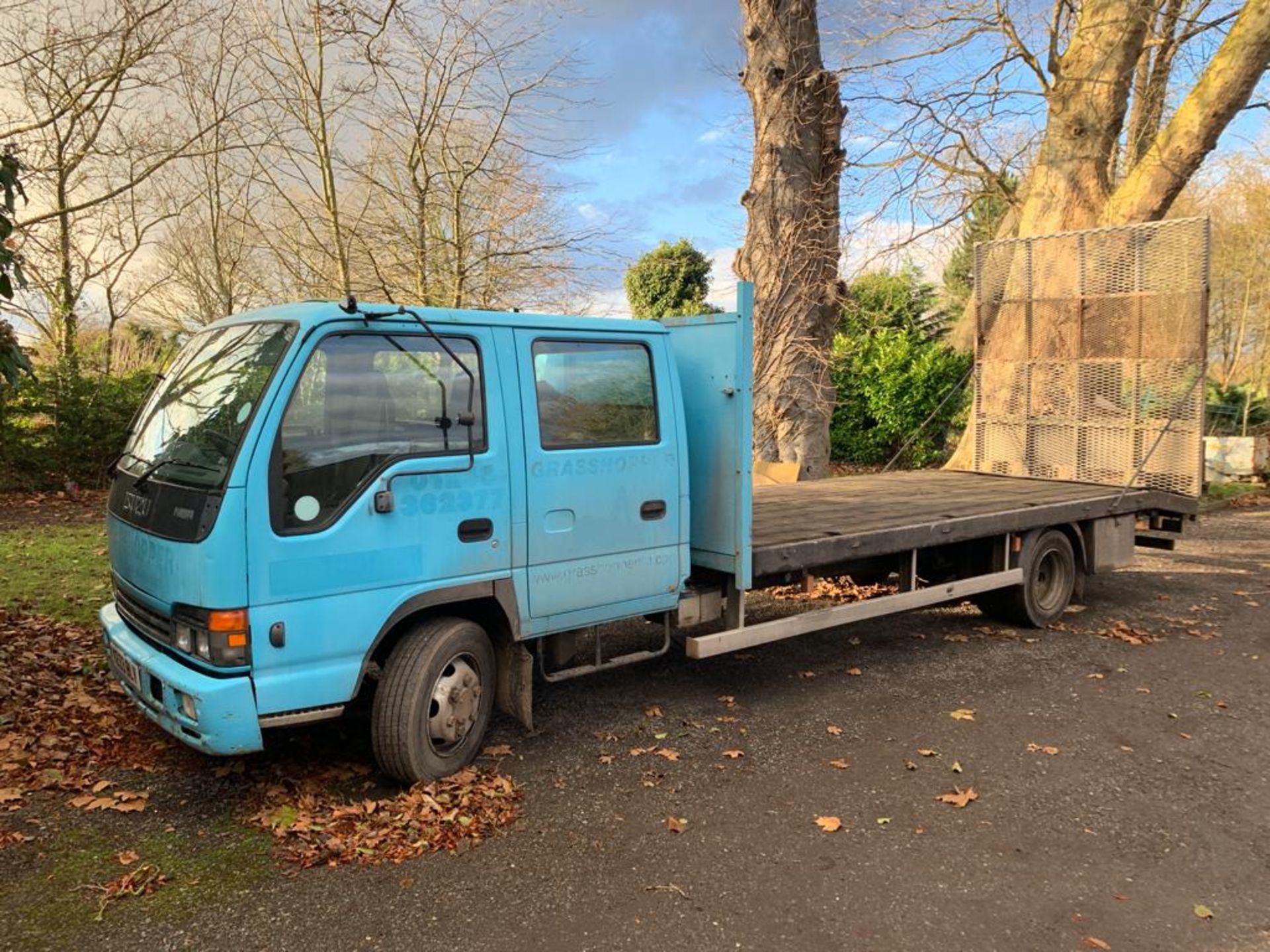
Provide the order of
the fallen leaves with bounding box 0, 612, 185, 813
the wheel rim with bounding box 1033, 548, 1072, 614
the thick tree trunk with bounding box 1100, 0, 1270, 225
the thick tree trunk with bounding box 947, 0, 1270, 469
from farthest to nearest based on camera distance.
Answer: the thick tree trunk with bounding box 947, 0, 1270, 469 < the thick tree trunk with bounding box 1100, 0, 1270, 225 < the wheel rim with bounding box 1033, 548, 1072, 614 < the fallen leaves with bounding box 0, 612, 185, 813

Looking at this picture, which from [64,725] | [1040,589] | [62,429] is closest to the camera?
[64,725]

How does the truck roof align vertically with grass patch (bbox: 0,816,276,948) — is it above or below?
above

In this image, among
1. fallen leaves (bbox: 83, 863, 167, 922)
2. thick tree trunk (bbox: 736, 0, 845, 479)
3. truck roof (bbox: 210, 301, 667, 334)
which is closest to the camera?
fallen leaves (bbox: 83, 863, 167, 922)

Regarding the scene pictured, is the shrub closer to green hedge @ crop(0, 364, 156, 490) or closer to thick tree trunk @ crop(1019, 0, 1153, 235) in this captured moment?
thick tree trunk @ crop(1019, 0, 1153, 235)

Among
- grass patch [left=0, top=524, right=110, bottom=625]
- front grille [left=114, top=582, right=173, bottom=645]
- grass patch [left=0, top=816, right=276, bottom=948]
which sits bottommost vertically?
grass patch [left=0, top=816, right=276, bottom=948]

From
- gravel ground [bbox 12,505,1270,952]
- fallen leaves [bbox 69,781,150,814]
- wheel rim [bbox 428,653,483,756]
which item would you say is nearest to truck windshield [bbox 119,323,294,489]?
wheel rim [bbox 428,653,483,756]

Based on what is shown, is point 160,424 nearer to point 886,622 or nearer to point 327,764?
point 327,764

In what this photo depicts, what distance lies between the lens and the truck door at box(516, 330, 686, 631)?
4.37 metres

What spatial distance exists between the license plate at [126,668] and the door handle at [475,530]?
1.52 metres

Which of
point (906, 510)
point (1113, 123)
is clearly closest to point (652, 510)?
point (906, 510)

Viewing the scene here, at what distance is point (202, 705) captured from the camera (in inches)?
137

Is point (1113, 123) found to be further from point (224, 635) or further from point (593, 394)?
point (224, 635)

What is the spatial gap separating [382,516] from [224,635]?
2.57 feet

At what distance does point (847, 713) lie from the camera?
5.32m
